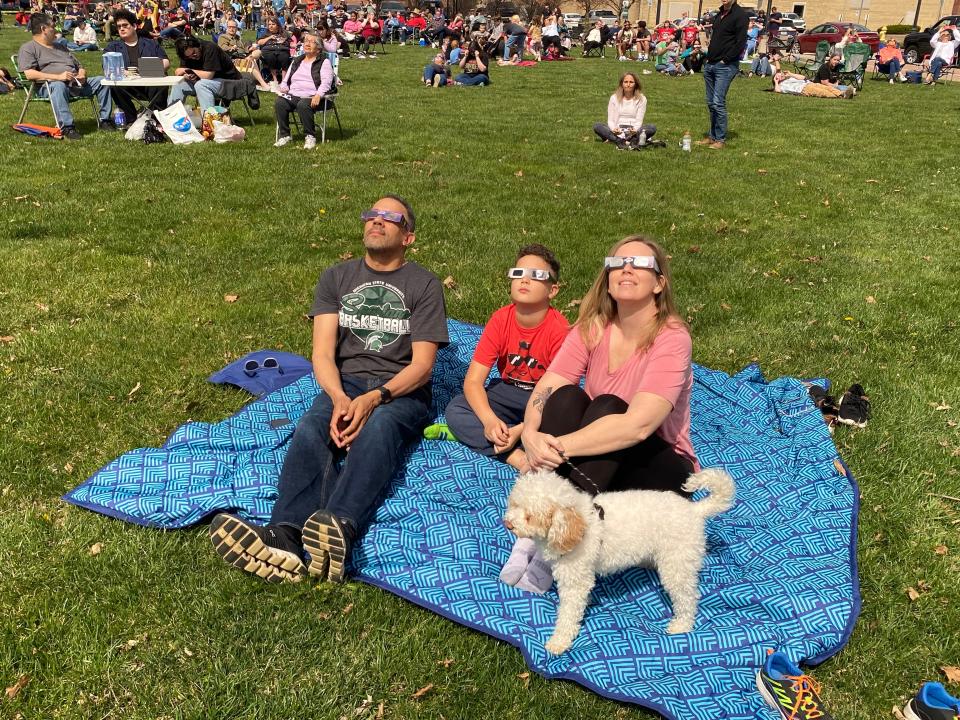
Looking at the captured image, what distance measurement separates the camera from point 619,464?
11.5ft

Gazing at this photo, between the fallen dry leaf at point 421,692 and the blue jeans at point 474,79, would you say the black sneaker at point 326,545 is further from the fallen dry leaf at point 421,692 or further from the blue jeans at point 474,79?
the blue jeans at point 474,79

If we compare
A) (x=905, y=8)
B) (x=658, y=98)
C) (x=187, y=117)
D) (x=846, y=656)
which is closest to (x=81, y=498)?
(x=846, y=656)


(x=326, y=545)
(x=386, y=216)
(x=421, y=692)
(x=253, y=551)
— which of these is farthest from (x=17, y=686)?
(x=386, y=216)

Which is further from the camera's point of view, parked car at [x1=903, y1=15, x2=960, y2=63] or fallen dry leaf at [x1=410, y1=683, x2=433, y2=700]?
parked car at [x1=903, y1=15, x2=960, y2=63]

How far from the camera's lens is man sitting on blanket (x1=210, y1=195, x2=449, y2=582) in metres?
3.43

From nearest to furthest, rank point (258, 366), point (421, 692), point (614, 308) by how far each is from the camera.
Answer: point (421, 692) < point (614, 308) < point (258, 366)

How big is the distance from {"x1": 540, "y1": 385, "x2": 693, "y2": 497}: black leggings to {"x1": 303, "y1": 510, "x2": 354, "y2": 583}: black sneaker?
1179mm

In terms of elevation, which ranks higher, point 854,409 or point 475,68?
point 475,68

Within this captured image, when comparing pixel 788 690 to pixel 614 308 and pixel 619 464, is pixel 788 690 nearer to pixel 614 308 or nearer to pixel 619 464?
pixel 619 464

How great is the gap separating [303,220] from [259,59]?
43.6 feet

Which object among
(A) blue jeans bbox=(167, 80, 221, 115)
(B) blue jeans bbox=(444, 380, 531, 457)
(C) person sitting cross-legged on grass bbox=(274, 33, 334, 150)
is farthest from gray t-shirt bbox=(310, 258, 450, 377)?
(A) blue jeans bbox=(167, 80, 221, 115)

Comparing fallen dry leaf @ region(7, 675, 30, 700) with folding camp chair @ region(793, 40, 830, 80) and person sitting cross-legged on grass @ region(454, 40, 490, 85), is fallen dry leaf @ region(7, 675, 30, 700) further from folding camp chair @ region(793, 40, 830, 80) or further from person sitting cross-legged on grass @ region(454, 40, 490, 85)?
folding camp chair @ region(793, 40, 830, 80)

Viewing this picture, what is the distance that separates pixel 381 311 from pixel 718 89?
1100cm

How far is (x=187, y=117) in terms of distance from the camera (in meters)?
12.3
